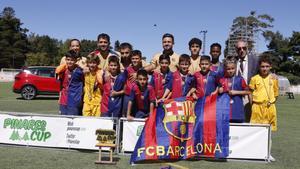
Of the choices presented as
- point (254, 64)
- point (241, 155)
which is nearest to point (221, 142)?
point (241, 155)

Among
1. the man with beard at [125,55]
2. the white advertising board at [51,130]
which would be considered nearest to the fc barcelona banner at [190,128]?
the white advertising board at [51,130]

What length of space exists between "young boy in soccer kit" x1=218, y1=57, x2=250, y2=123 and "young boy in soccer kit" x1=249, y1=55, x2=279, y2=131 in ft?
0.77

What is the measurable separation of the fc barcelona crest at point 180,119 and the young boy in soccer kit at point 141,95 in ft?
1.29

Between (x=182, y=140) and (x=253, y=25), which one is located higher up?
(x=253, y=25)

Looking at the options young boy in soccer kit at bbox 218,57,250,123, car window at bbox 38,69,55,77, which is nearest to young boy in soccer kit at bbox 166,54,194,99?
young boy in soccer kit at bbox 218,57,250,123

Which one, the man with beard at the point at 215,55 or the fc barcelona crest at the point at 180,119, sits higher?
the man with beard at the point at 215,55

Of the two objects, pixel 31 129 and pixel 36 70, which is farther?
pixel 36 70

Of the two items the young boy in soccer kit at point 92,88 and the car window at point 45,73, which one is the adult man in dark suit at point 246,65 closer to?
the young boy in soccer kit at point 92,88

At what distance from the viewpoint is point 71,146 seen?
8.01 m

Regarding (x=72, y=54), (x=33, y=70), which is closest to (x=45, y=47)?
(x=33, y=70)

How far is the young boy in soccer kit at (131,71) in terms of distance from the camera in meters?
7.85

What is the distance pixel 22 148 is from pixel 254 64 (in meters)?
4.79

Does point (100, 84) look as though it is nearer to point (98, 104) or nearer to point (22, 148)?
point (98, 104)

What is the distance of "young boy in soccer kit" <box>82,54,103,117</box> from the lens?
26.4 ft
